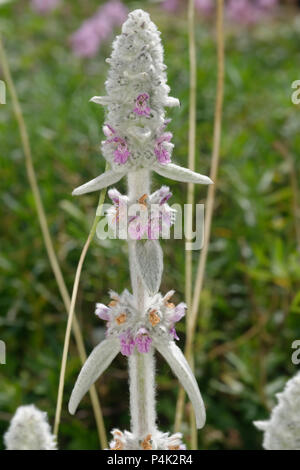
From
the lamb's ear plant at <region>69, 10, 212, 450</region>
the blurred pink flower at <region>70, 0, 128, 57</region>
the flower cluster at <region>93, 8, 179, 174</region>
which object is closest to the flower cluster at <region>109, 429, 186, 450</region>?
the lamb's ear plant at <region>69, 10, 212, 450</region>

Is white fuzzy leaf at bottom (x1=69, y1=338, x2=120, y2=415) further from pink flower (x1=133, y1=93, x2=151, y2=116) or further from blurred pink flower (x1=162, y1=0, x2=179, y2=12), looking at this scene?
blurred pink flower (x1=162, y1=0, x2=179, y2=12)

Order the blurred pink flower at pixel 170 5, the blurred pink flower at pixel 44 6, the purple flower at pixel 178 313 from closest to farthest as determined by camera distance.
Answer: the purple flower at pixel 178 313 → the blurred pink flower at pixel 44 6 → the blurred pink flower at pixel 170 5

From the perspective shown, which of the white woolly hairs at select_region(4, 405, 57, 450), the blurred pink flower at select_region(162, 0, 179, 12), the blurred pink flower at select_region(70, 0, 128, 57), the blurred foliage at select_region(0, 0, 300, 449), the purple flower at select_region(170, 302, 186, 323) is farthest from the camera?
the blurred pink flower at select_region(162, 0, 179, 12)

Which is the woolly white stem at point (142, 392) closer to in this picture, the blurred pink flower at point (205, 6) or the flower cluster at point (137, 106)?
the flower cluster at point (137, 106)

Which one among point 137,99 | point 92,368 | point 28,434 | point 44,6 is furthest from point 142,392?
point 44,6

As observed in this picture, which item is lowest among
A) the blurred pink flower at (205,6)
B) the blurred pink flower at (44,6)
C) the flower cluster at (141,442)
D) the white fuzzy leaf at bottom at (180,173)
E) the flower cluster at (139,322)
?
the flower cluster at (141,442)

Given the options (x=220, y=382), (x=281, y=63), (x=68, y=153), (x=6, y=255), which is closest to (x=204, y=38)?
(x=281, y=63)

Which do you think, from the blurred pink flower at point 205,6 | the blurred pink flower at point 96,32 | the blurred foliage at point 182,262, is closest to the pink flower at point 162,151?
the blurred foliage at point 182,262
